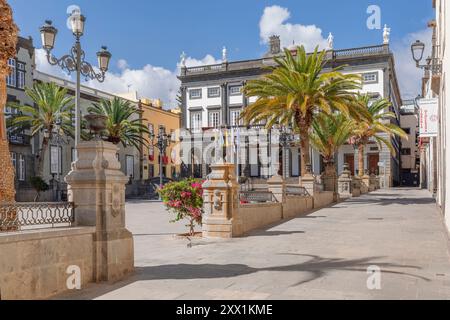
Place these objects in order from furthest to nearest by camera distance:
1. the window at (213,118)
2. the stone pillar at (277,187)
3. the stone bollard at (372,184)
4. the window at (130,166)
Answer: the window at (213,118), the window at (130,166), the stone bollard at (372,184), the stone pillar at (277,187)

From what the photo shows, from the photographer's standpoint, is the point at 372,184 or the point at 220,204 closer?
the point at 220,204

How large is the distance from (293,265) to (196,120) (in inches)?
2046

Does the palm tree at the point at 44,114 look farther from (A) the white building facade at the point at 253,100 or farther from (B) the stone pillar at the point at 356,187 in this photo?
(B) the stone pillar at the point at 356,187

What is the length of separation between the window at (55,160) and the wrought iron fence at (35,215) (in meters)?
36.1

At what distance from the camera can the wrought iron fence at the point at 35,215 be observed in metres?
5.95

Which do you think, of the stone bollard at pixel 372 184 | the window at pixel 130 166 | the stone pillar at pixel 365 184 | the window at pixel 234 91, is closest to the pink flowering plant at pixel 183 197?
the stone pillar at pixel 365 184

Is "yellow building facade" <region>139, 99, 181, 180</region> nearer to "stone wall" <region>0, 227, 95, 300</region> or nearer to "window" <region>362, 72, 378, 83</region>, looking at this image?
"window" <region>362, 72, 378, 83</region>

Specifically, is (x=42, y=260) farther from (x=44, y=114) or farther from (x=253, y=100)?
(x=253, y=100)

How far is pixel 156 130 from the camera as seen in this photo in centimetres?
5794

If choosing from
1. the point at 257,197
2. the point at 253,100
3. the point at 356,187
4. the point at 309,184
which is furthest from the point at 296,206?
the point at 253,100

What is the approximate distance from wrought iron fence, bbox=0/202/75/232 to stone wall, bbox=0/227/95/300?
0.25 metres
